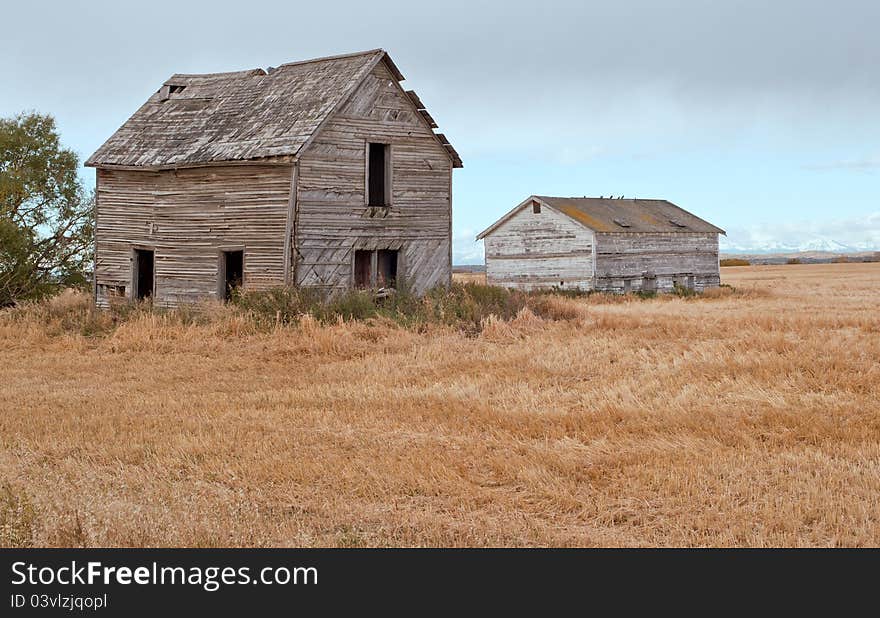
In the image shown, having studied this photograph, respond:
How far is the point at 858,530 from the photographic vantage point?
20.6 feet

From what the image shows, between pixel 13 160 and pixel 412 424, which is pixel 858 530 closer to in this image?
pixel 412 424

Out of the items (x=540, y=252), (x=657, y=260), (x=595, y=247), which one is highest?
(x=595, y=247)

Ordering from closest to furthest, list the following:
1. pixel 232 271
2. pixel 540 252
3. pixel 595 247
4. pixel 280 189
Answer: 1. pixel 280 189
2. pixel 232 271
3. pixel 595 247
4. pixel 540 252

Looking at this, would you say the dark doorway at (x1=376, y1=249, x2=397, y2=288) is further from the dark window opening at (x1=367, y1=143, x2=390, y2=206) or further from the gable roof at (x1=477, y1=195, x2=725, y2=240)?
the gable roof at (x1=477, y1=195, x2=725, y2=240)

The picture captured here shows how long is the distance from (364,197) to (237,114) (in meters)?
4.31

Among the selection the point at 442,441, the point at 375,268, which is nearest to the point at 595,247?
the point at 375,268

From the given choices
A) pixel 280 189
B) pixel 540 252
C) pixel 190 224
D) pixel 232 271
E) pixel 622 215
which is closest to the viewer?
pixel 280 189

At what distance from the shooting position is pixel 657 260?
41.1 metres

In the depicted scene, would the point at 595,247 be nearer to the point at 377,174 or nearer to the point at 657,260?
the point at 657,260

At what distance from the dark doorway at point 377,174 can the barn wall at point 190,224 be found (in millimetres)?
2902

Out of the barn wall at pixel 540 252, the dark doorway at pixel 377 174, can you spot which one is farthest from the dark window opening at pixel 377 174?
the barn wall at pixel 540 252

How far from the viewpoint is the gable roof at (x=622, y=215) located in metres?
39.3

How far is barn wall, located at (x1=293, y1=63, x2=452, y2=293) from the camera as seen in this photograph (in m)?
21.0

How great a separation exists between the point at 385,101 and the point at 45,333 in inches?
381
